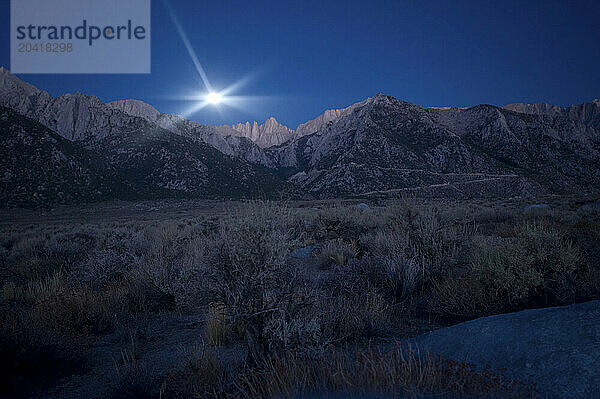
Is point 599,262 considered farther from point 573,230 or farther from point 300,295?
point 300,295

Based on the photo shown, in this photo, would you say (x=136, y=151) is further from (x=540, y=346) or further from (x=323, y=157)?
(x=540, y=346)

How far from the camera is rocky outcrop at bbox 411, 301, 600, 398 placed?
7.27 ft

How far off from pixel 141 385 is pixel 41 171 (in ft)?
181

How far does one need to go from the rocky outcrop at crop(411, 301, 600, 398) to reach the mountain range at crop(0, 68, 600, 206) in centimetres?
4615

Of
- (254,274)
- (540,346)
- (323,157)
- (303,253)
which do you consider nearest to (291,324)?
(254,274)

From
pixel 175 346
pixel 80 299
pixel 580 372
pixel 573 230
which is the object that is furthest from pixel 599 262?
pixel 80 299

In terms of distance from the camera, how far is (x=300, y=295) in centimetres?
384

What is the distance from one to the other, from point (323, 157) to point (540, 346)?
8532 cm

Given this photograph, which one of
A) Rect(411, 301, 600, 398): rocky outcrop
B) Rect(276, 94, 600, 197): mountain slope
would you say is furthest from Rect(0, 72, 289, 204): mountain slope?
Rect(411, 301, 600, 398): rocky outcrop

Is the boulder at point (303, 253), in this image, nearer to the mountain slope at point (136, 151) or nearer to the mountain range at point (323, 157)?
the mountain range at point (323, 157)

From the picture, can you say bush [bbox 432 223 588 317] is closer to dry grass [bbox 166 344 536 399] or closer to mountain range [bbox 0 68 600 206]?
dry grass [bbox 166 344 536 399]

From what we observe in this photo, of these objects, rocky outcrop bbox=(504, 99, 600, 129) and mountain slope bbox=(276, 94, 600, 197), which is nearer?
mountain slope bbox=(276, 94, 600, 197)

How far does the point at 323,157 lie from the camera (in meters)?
86.7

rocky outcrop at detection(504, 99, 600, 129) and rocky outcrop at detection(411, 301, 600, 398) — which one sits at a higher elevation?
rocky outcrop at detection(504, 99, 600, 129)
